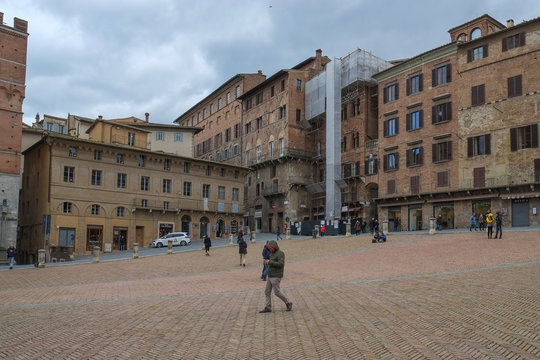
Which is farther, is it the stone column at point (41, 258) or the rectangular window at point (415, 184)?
the rectangular window at point (415, 184)

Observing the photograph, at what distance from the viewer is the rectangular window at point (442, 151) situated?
4284cm

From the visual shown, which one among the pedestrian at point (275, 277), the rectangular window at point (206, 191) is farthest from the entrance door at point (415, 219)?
the pedestrian at point (275, 277)

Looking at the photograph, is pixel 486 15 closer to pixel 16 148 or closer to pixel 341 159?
pixel 341 159

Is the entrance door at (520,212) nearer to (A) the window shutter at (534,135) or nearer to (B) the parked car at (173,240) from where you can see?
(A) the window shutter at (534,135)

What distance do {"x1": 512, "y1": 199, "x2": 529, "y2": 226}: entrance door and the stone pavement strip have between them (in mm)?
17815

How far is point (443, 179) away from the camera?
43000 millimetres

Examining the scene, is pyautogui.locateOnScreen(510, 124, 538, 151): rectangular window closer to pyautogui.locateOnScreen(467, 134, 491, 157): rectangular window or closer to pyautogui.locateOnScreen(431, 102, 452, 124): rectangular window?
pyautogui.locateOnScreen(467, 134, 491, 157): rectangular window

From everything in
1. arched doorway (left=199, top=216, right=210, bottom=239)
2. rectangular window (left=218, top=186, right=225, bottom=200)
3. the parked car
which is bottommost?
the parked car

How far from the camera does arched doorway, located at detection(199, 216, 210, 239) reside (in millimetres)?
51906

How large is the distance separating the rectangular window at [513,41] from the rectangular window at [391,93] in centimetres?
1115

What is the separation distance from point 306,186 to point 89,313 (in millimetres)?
47401

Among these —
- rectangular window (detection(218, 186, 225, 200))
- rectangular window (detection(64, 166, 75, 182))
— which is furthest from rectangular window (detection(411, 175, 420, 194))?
rectangular window (detection(64, 166, 75, 182))

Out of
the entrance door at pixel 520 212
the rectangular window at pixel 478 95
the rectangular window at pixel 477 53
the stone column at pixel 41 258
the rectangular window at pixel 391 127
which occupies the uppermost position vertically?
the rectangular window at pixel 477 53

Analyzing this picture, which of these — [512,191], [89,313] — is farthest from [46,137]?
[512,191]
